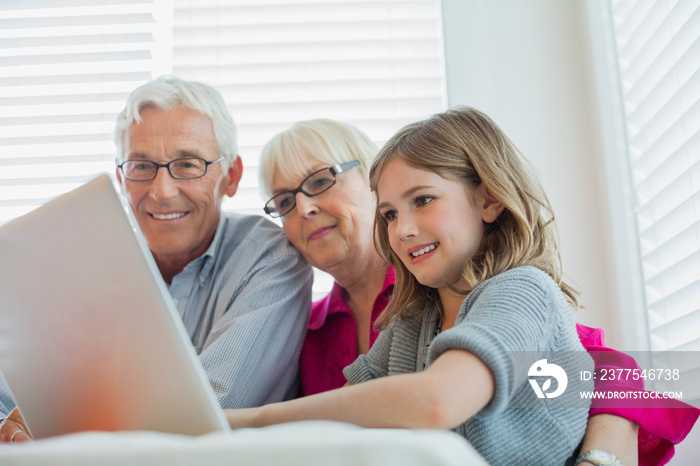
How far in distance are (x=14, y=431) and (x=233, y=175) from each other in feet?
3.40

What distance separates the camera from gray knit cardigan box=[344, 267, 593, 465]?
88 cm

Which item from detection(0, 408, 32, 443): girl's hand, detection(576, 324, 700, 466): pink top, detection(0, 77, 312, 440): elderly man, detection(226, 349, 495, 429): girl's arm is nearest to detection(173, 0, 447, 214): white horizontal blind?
detection(0, 77, 312, 440): elderly man

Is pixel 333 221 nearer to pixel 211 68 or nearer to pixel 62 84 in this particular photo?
pixel 211 68

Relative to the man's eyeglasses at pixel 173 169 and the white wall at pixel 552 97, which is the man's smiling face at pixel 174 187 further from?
the white wall at pixel 552 97

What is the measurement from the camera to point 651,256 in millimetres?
1866

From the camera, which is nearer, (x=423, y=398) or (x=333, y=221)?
(x=423, y=398)

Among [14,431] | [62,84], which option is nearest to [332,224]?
[14,431]

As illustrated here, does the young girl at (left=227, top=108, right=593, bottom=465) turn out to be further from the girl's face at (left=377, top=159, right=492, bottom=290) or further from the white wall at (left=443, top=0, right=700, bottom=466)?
the white wall at (left=443, top=0, right=700, bottom=466)

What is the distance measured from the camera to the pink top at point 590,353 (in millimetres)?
1202

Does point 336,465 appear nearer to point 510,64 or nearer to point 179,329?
point 179,329

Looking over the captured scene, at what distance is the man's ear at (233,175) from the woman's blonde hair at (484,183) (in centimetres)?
73

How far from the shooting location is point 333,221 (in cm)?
182

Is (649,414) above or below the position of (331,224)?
below

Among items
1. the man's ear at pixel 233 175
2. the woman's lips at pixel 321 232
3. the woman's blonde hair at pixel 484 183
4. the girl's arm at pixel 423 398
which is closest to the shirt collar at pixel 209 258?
the man's ear at pixel 233 175
